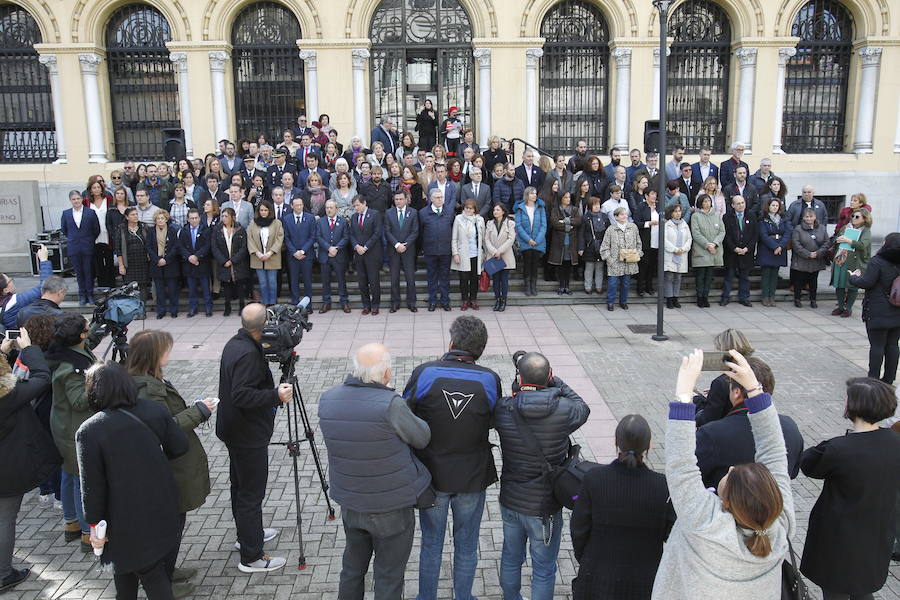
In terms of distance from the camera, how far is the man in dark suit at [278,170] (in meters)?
13.2

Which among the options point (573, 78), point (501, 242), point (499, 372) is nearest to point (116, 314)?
point (499, 372)

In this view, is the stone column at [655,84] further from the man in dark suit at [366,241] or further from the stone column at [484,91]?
the man in dark suit at [366,241]

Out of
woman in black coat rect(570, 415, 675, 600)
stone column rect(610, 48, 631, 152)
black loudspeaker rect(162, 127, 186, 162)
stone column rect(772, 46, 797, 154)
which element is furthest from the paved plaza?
stone column rect(772, 46, 797, 154)

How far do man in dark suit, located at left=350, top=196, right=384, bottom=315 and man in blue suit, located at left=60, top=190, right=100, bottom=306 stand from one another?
4.37m

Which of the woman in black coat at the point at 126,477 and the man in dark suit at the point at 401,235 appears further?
the man in dark suit at the point at 401,235

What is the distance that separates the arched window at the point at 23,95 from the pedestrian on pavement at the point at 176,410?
53.3 ft

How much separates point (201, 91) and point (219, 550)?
47.7 ft

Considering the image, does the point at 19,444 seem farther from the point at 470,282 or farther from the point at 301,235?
the point at 470,282

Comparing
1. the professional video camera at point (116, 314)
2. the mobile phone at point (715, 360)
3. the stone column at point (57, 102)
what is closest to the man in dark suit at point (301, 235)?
the professional video camera at point (116, 314)

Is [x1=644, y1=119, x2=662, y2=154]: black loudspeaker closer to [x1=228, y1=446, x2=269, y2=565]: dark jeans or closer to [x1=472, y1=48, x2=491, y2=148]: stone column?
[x1=472, y1=48, x2=491, y2=148]: stone column

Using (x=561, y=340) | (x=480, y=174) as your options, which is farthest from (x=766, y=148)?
(x=561, y=340)

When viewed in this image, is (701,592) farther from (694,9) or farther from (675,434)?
(694,9)

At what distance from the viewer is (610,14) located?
1723cm

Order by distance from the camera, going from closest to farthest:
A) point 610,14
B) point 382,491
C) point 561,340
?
point 382,491
point 561,340
point 610,14
